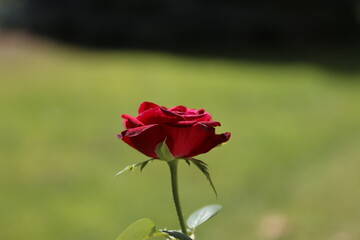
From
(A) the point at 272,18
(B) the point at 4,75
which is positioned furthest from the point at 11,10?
(A) the point at 272,18

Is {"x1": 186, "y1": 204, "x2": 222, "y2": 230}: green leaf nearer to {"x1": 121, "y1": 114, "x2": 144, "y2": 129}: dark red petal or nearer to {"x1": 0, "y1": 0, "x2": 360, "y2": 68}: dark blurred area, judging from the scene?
{"x1": 121, "y1": 114, "x2": 144, "y2": 129}: dark red petal

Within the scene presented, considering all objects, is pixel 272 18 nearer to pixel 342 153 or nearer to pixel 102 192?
pixel 342 153

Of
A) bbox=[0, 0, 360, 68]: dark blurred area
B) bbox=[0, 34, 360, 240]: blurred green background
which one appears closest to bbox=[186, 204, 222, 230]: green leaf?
bbox=[0, 34, 360, 240]: blurred green background

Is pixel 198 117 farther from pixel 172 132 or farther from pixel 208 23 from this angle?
pixel 208 23

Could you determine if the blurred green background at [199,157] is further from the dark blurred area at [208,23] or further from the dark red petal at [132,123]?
the dark red petal at [132,123]

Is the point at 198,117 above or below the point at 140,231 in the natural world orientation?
above

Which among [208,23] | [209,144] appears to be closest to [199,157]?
[209,144]

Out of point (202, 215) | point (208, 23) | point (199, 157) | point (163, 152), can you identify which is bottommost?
point (199, 157)
